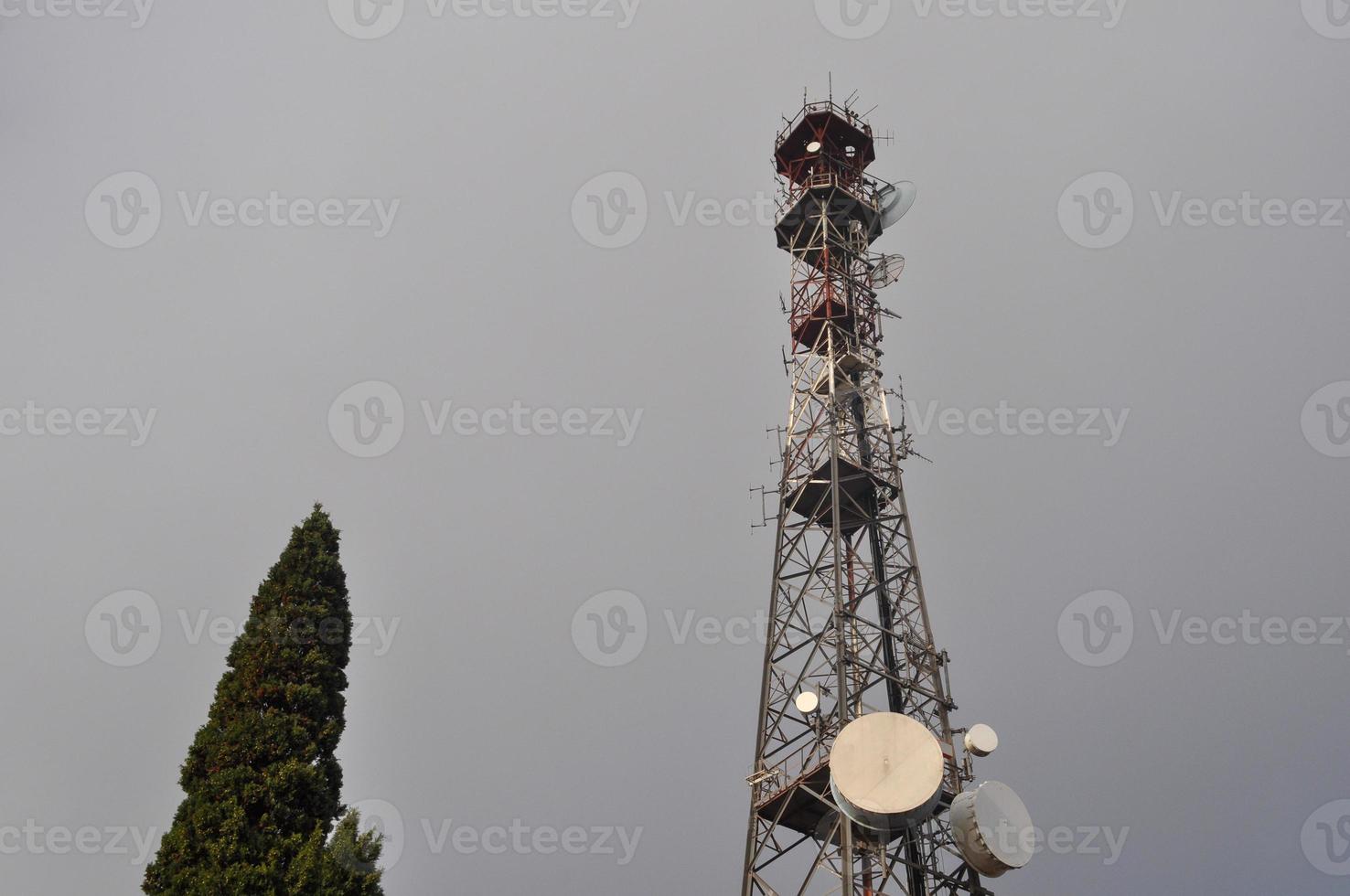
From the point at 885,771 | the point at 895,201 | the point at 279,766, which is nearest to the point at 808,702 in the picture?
the point at 885,771

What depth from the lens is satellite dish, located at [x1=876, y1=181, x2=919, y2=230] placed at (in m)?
32.0

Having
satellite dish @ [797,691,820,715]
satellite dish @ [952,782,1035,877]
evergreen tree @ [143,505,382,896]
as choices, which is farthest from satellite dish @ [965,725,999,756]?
evergreen tree @ [143,505,382,896]

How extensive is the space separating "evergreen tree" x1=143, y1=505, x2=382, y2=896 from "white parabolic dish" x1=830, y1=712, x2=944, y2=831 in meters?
9.13

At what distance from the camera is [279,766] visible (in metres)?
18.2

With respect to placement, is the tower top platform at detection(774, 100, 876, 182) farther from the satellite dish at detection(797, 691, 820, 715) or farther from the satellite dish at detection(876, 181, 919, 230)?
the satellite dish at detection(797, 691, 820, 715)

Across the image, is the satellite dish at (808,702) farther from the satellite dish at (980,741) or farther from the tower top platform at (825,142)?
the tower top platform at (825,142)

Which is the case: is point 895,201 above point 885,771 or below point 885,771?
above

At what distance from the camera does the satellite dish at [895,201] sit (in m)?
32.0

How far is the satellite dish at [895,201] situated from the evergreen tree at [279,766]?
20463 mm

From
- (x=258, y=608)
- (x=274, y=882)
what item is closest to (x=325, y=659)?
(x=258, y=608)

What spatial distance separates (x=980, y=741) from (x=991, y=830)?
206cm

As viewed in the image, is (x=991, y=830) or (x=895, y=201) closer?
(x=991, y=830)

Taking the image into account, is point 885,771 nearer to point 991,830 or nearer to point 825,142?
point 991,830

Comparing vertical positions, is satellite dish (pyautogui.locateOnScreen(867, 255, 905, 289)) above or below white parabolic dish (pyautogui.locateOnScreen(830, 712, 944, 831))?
above
